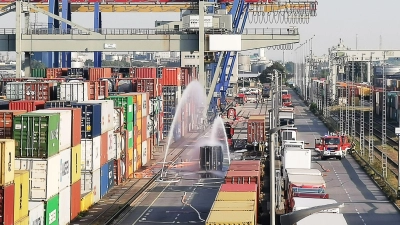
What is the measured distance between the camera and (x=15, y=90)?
40.7 metres

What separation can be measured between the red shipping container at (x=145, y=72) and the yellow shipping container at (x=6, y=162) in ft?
130

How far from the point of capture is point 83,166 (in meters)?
32.4

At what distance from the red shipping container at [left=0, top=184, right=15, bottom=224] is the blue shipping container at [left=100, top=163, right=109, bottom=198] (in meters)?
12.8

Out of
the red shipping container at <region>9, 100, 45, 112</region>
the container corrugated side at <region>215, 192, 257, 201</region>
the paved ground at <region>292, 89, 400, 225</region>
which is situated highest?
the red shipping container at <region>9, 100, 45, 112</region>

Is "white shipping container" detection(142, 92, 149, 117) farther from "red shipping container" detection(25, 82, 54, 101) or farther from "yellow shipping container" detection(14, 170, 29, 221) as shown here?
"yellow shipping container" detection(14, 170, 29, 221)

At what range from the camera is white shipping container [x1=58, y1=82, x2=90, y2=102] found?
39625 millimetres

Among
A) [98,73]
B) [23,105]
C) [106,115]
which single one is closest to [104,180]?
[106,115]

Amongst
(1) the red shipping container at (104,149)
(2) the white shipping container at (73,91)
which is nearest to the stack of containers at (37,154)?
(1) the red shipping container at (104,149)

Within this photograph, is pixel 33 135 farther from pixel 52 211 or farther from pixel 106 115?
pixel 106 115

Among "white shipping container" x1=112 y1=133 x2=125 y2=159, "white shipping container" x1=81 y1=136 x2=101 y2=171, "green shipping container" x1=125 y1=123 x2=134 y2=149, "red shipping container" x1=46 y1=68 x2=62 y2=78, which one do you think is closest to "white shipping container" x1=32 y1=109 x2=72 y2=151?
"white shipping container" x1=81 y1=136 x2=101 y2=171

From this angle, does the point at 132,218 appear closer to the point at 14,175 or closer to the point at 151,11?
the point at 14,175

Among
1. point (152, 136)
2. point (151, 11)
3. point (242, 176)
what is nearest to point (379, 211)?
point (242, 176)

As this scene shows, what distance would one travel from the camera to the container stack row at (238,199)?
22.2 m

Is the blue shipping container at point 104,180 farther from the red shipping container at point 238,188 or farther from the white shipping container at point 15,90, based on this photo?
the red shipping container at point 238,188
